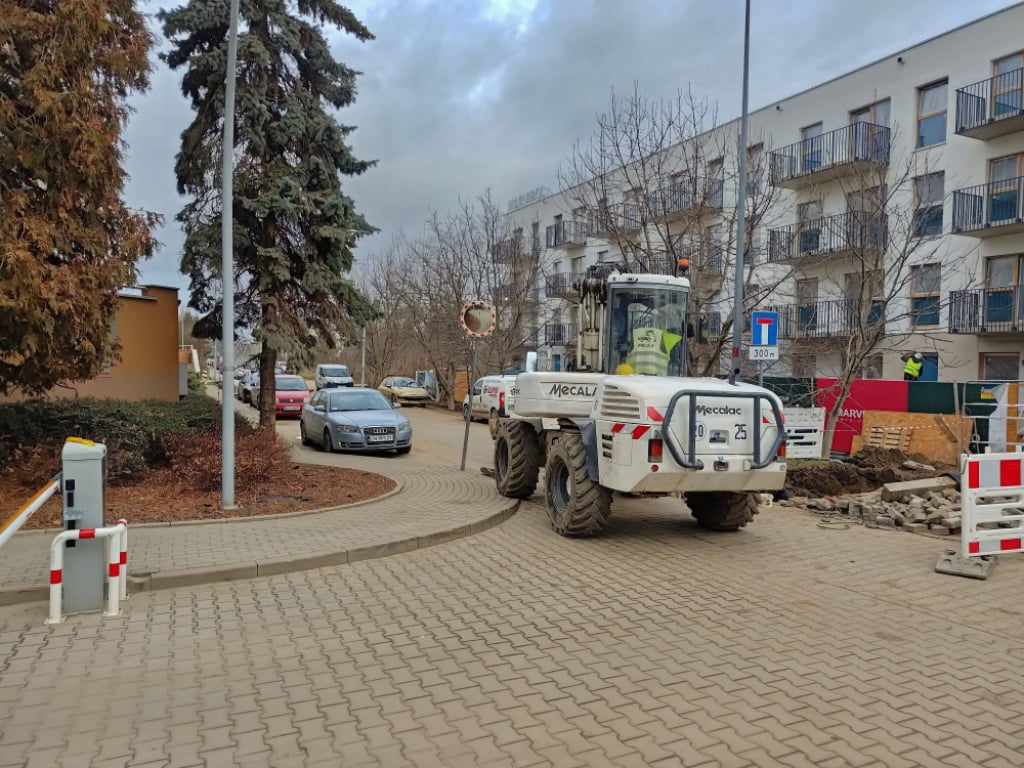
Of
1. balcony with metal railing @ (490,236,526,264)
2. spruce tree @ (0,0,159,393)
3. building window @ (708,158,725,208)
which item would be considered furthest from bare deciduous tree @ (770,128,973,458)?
spruce tree @ (0,0,159,393)

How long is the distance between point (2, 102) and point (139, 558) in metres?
4.84

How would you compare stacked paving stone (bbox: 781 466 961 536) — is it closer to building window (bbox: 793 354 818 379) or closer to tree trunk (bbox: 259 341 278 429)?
tree trunk (bbox: 259 341 278 429)

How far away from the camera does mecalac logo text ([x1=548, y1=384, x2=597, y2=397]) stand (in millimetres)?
9070

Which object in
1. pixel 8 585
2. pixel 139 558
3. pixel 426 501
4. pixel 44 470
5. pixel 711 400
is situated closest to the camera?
pixel 8 585

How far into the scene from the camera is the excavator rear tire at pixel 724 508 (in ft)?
27.8

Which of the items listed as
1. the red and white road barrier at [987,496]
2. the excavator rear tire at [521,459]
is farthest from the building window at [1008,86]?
the excavator rear tire at [521,459]

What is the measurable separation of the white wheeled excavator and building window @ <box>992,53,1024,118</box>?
60.2 ft

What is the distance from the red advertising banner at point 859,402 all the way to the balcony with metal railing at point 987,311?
5.82 m

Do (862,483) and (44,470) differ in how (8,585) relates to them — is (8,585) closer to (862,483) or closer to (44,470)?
(44,470)

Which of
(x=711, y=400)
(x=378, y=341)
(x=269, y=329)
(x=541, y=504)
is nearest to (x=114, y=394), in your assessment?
(x=269, y=329)

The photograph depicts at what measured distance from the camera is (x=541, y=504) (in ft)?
34.9

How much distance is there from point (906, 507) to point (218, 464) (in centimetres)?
934

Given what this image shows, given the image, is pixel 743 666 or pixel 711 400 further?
pixel 711 400

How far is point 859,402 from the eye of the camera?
17734 mm
